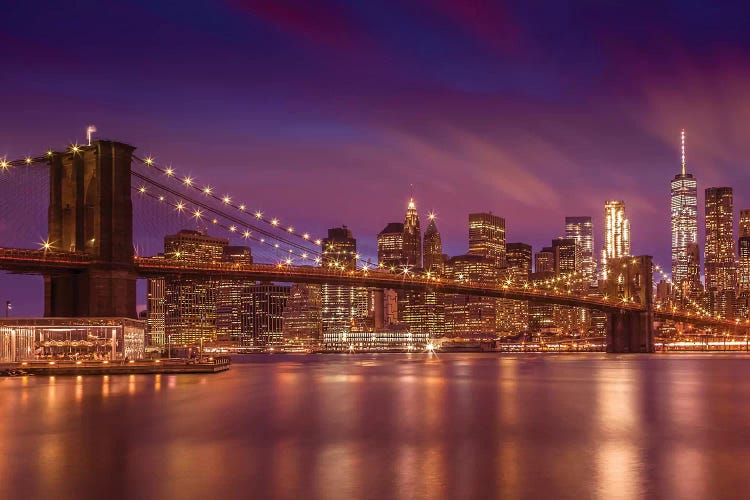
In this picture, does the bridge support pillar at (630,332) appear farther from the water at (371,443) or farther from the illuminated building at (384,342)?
the illuminated building at (384,342)

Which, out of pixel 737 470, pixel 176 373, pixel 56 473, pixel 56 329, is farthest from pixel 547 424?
pixel 56 329

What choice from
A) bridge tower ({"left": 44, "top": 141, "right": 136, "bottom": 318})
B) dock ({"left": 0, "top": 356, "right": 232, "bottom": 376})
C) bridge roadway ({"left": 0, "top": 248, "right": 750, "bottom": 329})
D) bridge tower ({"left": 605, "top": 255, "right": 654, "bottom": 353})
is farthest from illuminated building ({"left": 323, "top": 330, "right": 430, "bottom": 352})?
dock ({"left": 0, "top": 356, "right": 232, "bottom": 376})

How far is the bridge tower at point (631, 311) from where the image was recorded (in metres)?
108

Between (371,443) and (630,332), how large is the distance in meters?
93.7

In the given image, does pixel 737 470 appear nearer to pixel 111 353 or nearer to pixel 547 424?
pixel 547 424

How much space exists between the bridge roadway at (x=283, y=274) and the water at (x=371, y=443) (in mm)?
14721

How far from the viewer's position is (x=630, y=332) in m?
110

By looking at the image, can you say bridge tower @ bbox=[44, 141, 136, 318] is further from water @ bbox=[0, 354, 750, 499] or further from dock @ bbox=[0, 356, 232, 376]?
water @ bbox=[0, 354, 750, 499]

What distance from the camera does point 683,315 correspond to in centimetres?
11269

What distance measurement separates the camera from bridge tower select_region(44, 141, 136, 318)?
53594 millimetres

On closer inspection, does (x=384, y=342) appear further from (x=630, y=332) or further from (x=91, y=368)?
(x=91, y=368)

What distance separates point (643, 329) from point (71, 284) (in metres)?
74.5

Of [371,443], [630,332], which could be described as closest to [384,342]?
[630,332]

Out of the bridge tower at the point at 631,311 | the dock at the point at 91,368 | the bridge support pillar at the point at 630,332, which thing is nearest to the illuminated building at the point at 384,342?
the bridge tower at the point at 631,311
